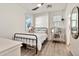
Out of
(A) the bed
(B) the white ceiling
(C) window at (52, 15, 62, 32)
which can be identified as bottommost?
(A) the bed

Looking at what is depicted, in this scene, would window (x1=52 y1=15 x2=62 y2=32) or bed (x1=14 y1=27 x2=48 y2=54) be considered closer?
bed (x1=14 y1=27 x2=48 y2=54)

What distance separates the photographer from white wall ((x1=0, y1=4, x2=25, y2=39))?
4.69 feet

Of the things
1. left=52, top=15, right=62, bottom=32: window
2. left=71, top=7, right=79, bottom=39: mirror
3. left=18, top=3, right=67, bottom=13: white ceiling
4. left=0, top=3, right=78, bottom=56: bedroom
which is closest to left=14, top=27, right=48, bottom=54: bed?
left=0, top=3, right=78, bottom=56: bedroom

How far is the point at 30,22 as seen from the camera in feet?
5.40

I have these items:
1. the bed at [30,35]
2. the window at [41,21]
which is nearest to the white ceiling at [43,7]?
the window at [41,21]

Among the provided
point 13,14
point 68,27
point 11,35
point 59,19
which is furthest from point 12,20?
point 68,27

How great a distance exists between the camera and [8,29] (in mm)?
1502

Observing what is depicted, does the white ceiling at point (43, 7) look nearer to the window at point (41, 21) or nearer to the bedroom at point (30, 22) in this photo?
the bedroom at point (30, 22)

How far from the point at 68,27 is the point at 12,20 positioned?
106cm

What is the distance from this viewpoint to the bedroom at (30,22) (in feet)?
4.84

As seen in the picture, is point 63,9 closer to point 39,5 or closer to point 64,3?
point 64,3

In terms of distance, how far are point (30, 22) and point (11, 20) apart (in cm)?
31

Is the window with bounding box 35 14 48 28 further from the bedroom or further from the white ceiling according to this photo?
the white ceiling

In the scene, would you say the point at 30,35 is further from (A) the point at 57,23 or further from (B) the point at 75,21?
(B) the point at 75,21
